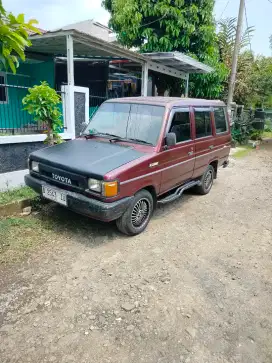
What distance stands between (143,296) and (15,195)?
3018 millimetres

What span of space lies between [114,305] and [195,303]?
0.81 metres

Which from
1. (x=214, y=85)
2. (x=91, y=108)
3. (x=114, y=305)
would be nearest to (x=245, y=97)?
(x=214, y=85)

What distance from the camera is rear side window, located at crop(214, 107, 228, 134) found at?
5.82 meters

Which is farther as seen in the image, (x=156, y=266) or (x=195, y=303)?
(x=156, y=266)

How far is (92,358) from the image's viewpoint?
2.09 m

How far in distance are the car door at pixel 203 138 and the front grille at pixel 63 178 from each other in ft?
8.14

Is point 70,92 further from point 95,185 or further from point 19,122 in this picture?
point 95,185

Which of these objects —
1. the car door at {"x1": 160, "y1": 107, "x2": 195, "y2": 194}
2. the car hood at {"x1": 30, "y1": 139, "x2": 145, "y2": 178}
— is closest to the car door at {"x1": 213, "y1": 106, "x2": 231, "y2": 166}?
the car door at {"x1": 160, "y1": 107, "x2": 195, "y2": 194}

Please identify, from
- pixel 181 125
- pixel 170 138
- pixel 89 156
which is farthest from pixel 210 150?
pixel 89 156

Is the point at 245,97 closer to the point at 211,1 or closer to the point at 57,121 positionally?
the point at 211,1

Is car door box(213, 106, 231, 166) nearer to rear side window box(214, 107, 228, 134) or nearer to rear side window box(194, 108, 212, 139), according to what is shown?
rear side window box(214, 107, 228, 134)

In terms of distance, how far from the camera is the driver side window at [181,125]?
4.38 meters

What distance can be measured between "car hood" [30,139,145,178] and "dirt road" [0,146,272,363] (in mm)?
1011

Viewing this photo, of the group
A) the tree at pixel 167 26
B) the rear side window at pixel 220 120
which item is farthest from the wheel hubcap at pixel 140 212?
the tree at pixel 167 26
